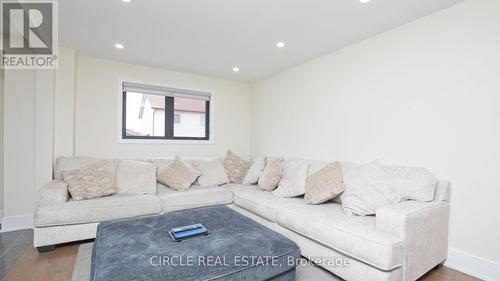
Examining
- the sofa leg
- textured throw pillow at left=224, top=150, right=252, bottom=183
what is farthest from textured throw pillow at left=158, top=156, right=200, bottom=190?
the sofa leg

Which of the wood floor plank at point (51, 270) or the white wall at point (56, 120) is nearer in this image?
the wood floor plank at point (51, 270)

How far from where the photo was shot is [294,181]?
292 cm

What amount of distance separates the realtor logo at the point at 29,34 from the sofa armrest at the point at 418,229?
341 cm

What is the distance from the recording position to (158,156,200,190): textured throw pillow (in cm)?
316

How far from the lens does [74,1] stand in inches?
84.0

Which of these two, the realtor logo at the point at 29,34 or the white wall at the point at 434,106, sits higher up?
the realtor logo at the point at 29,34

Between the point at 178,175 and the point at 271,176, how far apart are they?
49.7 inches

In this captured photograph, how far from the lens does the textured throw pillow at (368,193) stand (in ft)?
6.93

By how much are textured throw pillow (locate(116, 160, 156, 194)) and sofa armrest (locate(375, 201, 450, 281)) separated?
2546 millimetres

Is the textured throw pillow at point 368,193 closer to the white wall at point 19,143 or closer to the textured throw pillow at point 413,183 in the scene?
the textured throw pillow at point 413,183

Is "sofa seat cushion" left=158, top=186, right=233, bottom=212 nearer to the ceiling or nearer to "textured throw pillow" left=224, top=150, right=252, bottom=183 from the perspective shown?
"textured throw pillow" left=224, top=150, right=252, bottom=183

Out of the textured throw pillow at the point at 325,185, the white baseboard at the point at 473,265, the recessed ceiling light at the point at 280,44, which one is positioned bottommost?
the white baseboard at the point at 473,265

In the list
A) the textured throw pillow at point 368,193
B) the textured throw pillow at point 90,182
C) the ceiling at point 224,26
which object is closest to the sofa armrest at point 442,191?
the textured throw pillow at point 368,193

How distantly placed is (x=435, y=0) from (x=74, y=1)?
3182mm
